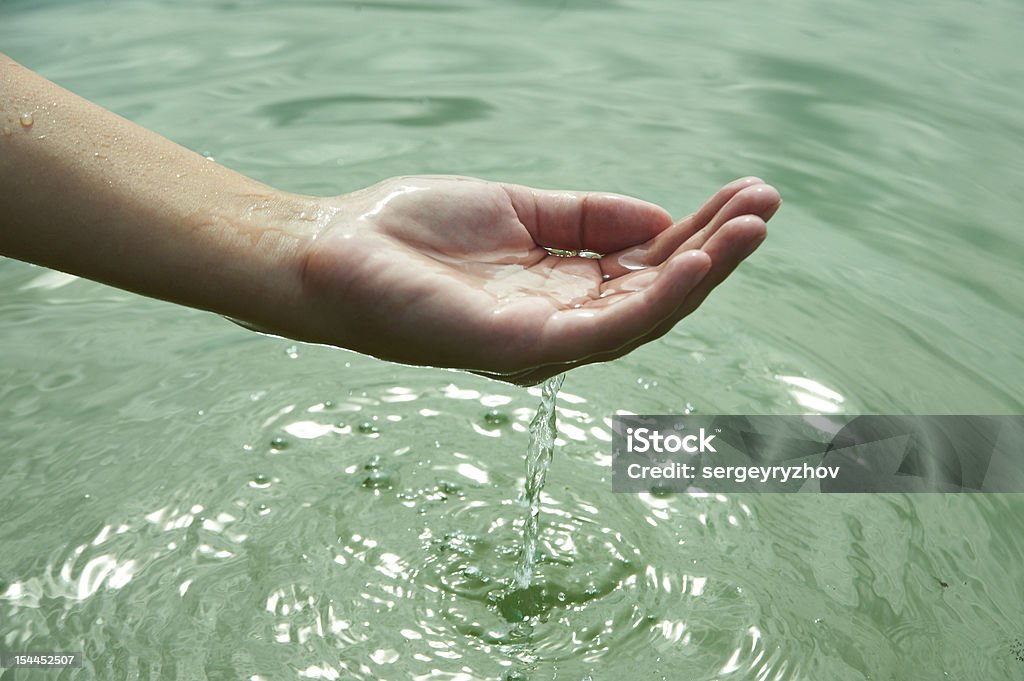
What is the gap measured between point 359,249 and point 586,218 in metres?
0.38

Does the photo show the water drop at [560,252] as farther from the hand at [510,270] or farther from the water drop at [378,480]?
the water drop at [378,480]

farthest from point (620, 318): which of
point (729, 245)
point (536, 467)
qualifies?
point (536, 467)

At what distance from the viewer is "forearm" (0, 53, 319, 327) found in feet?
4.50

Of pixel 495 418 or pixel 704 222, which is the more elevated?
pixel 704 222

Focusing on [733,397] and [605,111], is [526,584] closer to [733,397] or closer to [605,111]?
[733,397]

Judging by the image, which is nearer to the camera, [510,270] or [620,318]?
[620,318]

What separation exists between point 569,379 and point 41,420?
3.25 feet

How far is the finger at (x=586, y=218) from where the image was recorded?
5.07ft

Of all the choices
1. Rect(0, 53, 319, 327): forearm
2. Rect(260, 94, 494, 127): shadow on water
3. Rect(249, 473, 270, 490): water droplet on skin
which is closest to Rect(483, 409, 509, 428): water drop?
Rect(249, 473, 270, 490): water droplet on skin

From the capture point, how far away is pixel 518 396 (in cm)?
201

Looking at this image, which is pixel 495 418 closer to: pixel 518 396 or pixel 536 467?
pixel 518 396

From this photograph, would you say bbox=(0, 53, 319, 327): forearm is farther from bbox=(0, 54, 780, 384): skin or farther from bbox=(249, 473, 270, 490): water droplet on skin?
bbox=(249, 473, 270, 490): water droplet on skin

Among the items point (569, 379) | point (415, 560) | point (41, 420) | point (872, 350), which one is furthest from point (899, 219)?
point (41, 420)

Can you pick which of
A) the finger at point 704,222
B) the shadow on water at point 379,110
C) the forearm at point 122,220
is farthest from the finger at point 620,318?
the shadow on water at point 379,110
